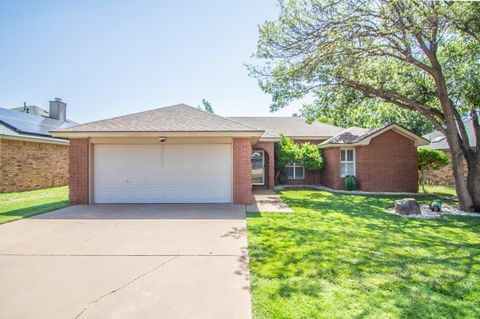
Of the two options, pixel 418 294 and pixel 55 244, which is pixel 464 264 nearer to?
pixel 418 294

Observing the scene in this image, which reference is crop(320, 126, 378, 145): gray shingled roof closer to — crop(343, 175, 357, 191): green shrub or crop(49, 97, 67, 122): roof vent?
crop(343, 175, 357, 191): green shrub

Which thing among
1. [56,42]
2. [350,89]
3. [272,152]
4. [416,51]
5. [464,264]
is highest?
[56,42]

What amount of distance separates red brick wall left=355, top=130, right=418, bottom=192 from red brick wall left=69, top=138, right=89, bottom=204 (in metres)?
14.0

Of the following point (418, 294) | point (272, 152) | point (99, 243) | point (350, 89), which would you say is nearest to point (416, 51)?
point (350, 89)

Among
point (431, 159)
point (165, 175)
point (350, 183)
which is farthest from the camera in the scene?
point (350, 183)

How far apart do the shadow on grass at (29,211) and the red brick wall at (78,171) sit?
0.54m

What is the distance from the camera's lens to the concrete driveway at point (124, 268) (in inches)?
117

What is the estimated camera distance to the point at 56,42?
11047mm

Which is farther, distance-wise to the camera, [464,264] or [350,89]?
[350,89]

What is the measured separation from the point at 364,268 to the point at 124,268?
13.0ft

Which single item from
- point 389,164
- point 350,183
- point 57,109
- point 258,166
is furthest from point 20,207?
point 389,164

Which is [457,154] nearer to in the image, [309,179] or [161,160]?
[309,179]

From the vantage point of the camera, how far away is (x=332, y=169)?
50.7 feet

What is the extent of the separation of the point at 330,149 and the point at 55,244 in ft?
48.2
